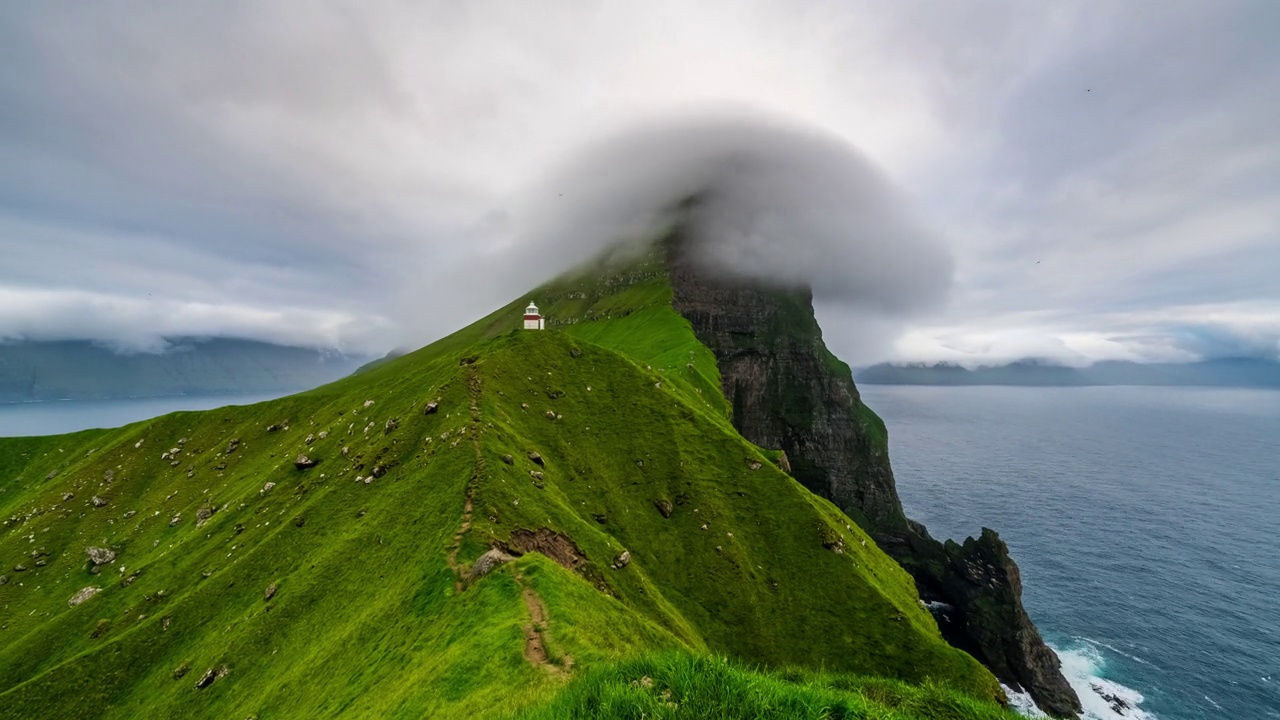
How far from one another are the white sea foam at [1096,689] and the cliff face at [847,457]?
Result: 3.31m

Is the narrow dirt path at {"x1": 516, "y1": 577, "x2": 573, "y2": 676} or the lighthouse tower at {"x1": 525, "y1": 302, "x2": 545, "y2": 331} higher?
the lighthouse tower at {"x1": 525, "y1": 302, "x2": 545, "y2": 331}

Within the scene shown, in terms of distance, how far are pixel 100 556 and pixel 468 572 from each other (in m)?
59.7

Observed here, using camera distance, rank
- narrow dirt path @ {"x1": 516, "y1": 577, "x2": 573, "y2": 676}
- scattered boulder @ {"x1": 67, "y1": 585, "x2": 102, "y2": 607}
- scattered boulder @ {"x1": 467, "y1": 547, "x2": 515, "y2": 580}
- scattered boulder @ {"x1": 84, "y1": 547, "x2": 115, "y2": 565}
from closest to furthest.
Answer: narrow dirt path @ {"x1": 516, "y1": 577, "x2": 573, "y2": 676}, scattered boulder @ {"x1": 467, "y1": 547, "x2": 515, "y2": 580}, scattered boulder @ {"x1": 67, "y1": 585, "x2": 102, "y2": 607}, scattered boulder @ {"x1": 84, "y1": 547, "x2": 115, "y2": 565}

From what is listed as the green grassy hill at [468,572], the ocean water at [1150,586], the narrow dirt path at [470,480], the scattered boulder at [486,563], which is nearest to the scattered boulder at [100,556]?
the green grassy hill at [468,572]

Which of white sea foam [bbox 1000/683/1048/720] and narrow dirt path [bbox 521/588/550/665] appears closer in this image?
narrow dirt path [bbox 521/588/550/665]

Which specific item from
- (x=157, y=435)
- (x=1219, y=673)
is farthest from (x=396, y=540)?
(x=1219, y=673)

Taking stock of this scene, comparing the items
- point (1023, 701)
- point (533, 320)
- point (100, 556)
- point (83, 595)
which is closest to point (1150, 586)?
point (1023, 701)

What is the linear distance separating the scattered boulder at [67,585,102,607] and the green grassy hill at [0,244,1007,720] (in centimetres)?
24

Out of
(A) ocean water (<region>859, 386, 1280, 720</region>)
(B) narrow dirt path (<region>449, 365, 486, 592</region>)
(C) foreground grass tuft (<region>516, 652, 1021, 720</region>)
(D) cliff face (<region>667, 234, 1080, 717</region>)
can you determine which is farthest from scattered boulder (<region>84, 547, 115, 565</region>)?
(A) ocean water (<region>859, 386, 1280, 720</region>)

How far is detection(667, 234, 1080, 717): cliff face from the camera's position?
93.8 m

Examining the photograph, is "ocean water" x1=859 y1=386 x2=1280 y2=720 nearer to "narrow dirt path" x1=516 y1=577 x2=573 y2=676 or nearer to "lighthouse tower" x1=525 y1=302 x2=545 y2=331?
"narrow dirt path" x1=516 y1=577 x2=573 y2=676

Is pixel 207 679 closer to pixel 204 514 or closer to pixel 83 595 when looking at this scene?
pixel 83 595

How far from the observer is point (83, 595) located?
1975 inches

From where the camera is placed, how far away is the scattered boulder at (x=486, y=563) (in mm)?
29172
